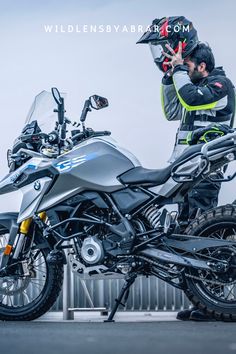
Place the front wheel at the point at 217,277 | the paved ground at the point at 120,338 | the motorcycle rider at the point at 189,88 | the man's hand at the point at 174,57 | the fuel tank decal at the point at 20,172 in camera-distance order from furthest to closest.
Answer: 1. the man's hand at the point at 174,57
2. the motorcycle rider at the point at 189,88
3. the fuel tank decal at the point at 20,172
4. the front wheel at the point at 217,277
5. the paved ground at the point at 120,338

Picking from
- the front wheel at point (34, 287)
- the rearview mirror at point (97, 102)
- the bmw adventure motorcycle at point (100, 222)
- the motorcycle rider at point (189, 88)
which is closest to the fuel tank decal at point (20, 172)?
the bmw adventure motorcycle at point (100, 222)

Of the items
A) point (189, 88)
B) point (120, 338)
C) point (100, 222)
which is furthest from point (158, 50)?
point (120, 338)

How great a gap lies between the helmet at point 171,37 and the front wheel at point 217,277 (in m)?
1.24

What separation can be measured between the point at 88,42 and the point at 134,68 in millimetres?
374

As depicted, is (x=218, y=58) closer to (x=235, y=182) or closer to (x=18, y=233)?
(x=235, y=182)

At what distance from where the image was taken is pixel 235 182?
5.46m

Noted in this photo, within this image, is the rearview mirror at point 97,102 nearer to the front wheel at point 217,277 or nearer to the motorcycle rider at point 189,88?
the motorcycle rider at point 189,88

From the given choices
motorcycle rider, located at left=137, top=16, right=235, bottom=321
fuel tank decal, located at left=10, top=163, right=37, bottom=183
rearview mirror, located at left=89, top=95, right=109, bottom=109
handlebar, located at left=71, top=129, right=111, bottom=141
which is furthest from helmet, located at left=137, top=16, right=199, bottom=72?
fuel tank decal, located at left=10, top=163, right=37, bottom=183

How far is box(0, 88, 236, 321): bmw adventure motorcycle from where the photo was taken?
4.75m

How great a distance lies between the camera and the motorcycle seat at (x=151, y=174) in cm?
484

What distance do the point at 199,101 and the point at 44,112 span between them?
2.93 ft

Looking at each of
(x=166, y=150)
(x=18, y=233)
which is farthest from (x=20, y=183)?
(x=166, y=150)

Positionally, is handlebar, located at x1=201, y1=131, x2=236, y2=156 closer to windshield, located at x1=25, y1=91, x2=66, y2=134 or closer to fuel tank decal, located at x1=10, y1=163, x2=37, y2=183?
fuel tank decal, located at x1=10, y1=163, x2=37, y2=183

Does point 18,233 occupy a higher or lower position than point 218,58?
lower
